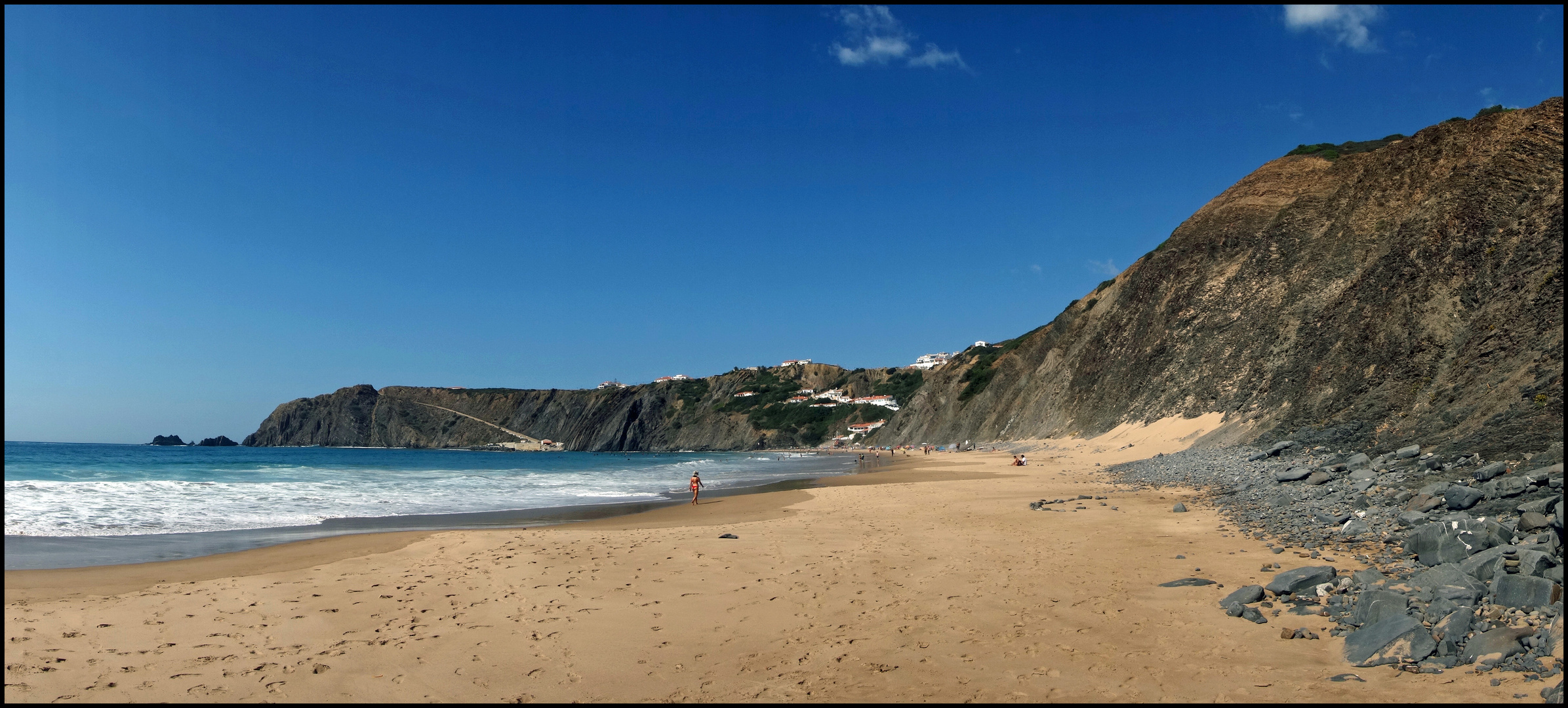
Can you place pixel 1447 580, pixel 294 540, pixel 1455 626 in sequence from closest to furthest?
pixel 1455 626
pixel 1447 580
pixel 294 540

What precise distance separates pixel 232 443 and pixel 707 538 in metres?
229

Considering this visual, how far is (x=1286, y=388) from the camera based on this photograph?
86.5 ft

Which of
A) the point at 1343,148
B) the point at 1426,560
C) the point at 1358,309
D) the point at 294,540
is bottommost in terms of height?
the point at 294,540

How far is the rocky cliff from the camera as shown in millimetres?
14773

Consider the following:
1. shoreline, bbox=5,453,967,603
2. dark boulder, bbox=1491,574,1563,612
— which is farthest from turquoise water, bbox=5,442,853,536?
dark boulder, bbox=1491,574,1563,612

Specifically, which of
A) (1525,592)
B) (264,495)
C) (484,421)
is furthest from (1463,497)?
(484,421)

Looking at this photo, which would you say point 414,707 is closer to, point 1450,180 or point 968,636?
point 968,636

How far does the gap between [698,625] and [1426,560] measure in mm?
7270

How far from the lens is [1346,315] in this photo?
1008 inches

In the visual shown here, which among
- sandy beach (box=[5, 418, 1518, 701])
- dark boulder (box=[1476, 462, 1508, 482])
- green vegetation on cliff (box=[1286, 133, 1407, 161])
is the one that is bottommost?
sandy beach (box=[5, 418, 1518, 701])

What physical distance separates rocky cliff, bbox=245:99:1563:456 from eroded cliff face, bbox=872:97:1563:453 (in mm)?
82

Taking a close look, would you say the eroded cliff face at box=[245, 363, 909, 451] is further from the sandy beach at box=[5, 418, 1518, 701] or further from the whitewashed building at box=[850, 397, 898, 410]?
the sandy beach at box=[5, 418, 1518, 701]

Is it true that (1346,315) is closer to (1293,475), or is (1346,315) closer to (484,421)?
(1293,475)

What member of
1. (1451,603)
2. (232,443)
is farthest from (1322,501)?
(232,443)
